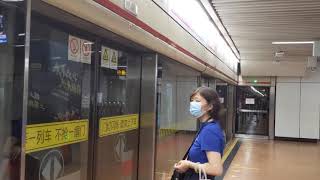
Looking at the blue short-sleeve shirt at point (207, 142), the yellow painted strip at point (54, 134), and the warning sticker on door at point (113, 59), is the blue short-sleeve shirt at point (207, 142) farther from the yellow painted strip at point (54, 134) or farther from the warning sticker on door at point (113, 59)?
the warning sticker on door at point (113, 59)

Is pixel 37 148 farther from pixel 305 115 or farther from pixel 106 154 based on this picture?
pixel 305 115

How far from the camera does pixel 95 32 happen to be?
271cm

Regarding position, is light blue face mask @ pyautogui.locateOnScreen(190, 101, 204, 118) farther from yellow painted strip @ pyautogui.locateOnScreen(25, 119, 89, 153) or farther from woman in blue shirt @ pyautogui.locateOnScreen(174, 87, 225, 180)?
yellow painted strip @ pyautogui.locateOnScreen(25, 119, 89, 153)

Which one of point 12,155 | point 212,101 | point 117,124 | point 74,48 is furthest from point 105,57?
point 12,155

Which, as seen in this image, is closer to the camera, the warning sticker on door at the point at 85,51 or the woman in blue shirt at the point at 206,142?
the woman in blue shirt at the point at 206,142

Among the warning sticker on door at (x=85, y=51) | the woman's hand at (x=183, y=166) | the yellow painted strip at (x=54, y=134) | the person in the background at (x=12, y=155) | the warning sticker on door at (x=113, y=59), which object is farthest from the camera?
the warning sticker on door at (x=113, y=59)

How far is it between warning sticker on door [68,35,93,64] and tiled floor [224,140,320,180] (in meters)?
4.83

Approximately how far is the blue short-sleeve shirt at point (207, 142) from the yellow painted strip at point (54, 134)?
80 cm

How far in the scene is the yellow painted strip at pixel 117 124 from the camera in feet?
9.89

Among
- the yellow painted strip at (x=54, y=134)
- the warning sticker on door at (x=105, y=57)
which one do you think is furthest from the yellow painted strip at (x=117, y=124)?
the warning sticker on door at (x=105, y=57)

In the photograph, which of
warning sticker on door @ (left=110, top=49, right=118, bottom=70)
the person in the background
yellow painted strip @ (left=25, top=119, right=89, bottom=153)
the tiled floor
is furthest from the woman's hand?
the tiled floor

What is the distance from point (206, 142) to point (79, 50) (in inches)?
44.1

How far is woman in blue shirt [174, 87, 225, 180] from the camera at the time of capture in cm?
229

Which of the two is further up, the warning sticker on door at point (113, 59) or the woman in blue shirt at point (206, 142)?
the warning sticker on door at point (113, 59)
